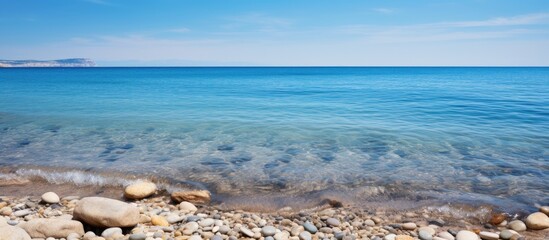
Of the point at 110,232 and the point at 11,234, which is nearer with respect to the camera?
the point at 11,234

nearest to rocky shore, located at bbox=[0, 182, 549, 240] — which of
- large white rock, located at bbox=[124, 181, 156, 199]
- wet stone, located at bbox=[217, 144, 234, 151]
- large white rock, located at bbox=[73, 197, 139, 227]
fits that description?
large white rock, located at bbox=[73, 197, 139, 227]

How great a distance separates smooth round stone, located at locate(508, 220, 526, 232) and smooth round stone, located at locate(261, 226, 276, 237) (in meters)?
4.08

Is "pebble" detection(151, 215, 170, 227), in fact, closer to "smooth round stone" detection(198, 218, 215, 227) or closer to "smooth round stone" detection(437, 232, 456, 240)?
"smooth round stone" detection(198, 218, 215, 227)

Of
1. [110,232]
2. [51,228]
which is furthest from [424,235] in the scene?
[51,228]

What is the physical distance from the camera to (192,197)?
7324 mm

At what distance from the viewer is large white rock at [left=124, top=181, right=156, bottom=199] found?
24.5 ft

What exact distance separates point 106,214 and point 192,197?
1.98 meters

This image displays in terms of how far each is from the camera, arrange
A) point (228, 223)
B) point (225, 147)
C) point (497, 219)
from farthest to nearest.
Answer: point (225, 147) → point (497, 219) → point (228, 223)

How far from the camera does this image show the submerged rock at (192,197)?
23.9 ft

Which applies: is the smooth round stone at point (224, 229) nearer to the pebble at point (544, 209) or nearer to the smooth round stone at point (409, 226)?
the smooth round stone at point (409, 226)

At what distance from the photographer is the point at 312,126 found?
15500 mm

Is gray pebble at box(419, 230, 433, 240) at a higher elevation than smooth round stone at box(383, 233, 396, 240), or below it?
below

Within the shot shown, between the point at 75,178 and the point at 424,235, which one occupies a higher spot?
the point at 424,235

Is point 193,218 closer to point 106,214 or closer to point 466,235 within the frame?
point 106,214
